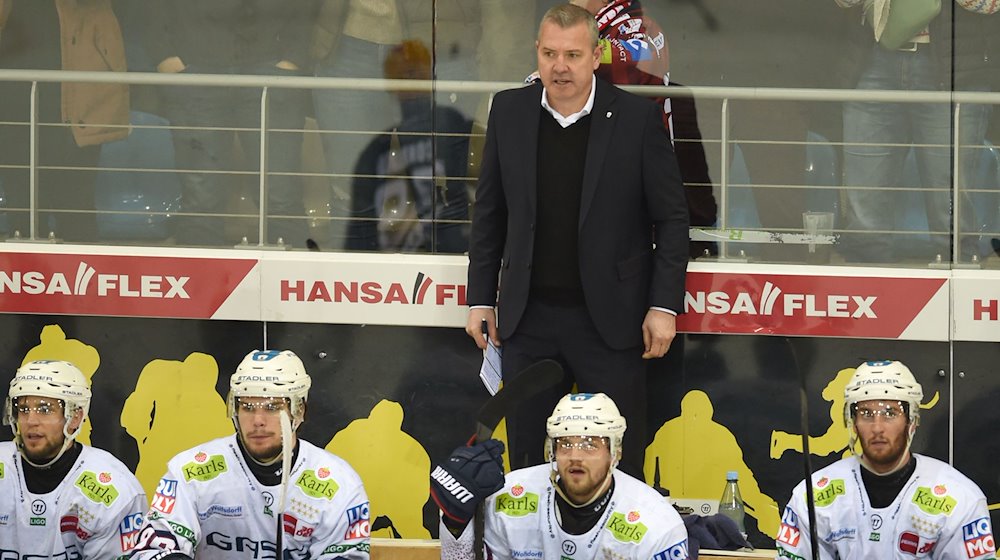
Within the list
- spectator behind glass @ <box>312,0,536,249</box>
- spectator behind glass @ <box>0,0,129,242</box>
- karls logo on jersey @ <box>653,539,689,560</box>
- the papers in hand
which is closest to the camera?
karls logo on jersey @ <box>653,539,689,560</box>

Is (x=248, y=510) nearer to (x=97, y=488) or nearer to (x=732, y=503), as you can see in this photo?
(x=97, y=488)

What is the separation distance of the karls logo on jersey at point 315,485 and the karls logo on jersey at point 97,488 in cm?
57

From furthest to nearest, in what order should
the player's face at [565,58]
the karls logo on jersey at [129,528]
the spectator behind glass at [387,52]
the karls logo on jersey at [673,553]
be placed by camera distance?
the spectator behind glass at [387,52] < the player's face at [565,58] < the karls logo on jersey at [129,528] < the karls logo on jersey at [673,553]

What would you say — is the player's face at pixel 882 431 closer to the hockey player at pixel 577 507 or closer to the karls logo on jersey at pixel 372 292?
the hockey player at pixel 577 507

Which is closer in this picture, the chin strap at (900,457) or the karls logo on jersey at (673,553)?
the karls logo on jersey at (673,553)

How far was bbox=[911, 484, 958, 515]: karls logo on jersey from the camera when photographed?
5.02m

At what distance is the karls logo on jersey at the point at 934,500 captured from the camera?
502cm

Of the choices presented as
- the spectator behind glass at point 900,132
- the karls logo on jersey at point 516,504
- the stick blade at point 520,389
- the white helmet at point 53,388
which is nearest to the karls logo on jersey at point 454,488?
the stick blade at point 520,389

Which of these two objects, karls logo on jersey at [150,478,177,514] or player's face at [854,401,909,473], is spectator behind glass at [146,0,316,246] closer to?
karls logo on jersey at [150,478,177,514]

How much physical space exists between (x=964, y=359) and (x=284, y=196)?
2297 mm

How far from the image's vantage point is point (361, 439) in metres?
6.12

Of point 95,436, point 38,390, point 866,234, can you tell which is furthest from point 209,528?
point 866,234

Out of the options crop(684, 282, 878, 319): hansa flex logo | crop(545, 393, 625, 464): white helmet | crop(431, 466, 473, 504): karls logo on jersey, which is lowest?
crop(431, 466, 473, 504): karls logo on jersey

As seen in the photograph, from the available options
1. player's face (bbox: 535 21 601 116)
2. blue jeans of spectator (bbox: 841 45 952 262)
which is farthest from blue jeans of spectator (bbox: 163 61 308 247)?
blue jeans of spectator (bbox: 841 45 952 262)
